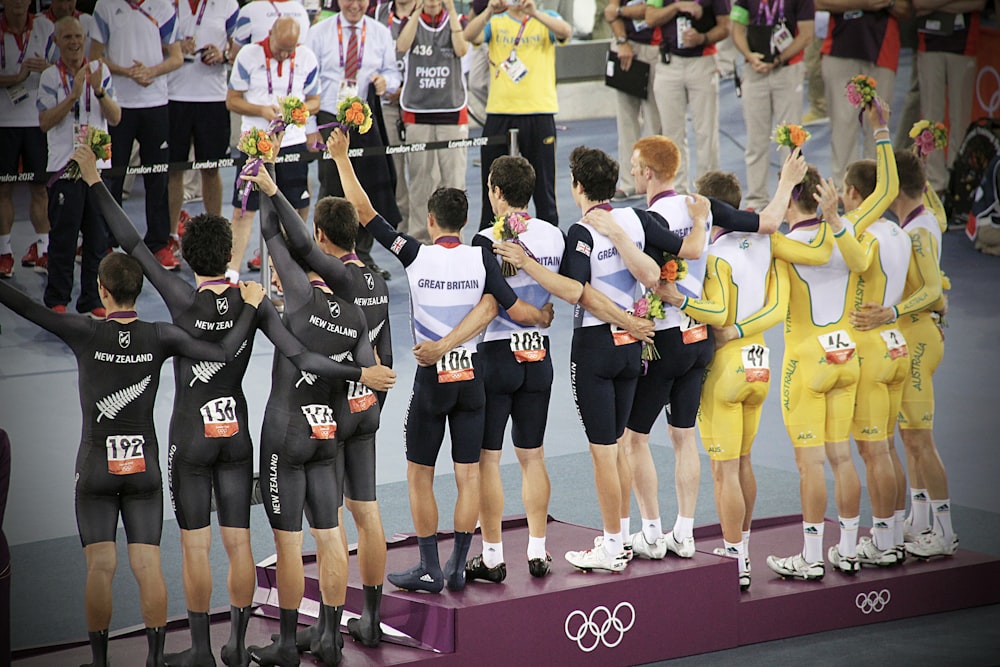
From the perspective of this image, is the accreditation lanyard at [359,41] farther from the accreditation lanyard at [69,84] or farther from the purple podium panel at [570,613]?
the purple podium panel at [570,613]

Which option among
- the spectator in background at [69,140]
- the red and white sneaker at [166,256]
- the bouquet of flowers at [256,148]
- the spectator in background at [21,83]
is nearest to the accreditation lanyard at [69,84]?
the spectator in background at [69,140]

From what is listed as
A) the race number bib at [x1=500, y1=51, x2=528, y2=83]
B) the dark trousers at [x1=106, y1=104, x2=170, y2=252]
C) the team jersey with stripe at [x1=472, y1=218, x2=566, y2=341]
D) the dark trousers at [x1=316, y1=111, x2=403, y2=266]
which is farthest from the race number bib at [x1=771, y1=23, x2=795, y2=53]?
the team jersey with stripe at [x1=472, y1=218, x2=566, y2=341]

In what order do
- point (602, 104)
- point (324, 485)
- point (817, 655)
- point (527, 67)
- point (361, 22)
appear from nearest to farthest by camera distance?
point (324, 485) < point (817, 655) < point (361, 22) < point (527, 67) < point (602, 104)

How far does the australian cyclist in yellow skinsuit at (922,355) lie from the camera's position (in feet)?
23.6

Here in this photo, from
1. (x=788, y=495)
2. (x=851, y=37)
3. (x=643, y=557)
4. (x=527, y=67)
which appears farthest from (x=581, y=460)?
(x=851, y=37)

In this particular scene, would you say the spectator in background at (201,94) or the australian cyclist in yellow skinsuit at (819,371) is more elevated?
the spectator in background at (201,94)

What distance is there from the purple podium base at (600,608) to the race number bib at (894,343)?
109cm

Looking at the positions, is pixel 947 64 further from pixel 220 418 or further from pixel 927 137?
pixel 220 418

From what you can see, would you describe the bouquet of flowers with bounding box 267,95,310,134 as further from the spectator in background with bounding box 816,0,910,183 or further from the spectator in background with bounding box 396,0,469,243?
the spectator in background with bounding box 816,0,910,183

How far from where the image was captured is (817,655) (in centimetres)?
655

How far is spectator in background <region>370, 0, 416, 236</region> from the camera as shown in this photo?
11.6m

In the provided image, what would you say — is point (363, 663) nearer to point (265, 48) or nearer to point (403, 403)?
point (403, 403)

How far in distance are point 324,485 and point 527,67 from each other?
6.72m

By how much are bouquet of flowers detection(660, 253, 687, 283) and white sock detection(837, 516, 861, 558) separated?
1.58m
